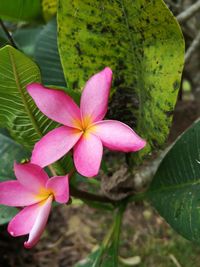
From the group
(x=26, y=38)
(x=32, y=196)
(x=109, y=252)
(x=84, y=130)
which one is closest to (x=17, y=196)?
(x=32, y=196)

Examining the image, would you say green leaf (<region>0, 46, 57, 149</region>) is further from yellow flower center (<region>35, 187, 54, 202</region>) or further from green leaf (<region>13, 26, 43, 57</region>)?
green leaf (<region>13, 26, 43, 57</region>)

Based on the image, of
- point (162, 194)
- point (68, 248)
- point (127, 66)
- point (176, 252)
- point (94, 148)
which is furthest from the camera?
point (68, 248)

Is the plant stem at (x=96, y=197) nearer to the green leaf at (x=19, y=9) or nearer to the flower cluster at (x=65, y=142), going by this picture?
the flower cluster at (x=65, y=142)

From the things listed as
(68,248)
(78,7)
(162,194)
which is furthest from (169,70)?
(68,248)

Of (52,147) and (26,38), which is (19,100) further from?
(26,38)

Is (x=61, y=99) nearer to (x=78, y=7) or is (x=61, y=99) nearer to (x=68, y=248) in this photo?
(x=78, y=7)

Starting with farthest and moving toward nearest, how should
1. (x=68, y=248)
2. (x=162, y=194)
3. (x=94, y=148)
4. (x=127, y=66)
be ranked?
(x=68, y=248)
(x=162, y=194)
(x=127, y=66)
(x=94, y=148)

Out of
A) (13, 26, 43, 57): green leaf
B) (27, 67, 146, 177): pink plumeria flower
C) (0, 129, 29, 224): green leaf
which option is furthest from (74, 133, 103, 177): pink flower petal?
(13, 26, 43, 57): green leaf
